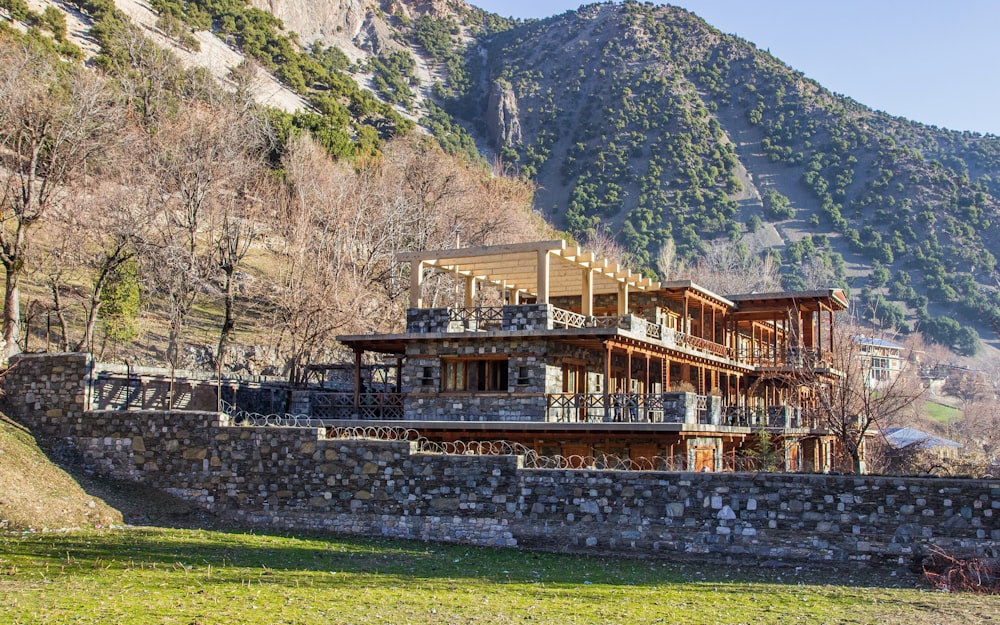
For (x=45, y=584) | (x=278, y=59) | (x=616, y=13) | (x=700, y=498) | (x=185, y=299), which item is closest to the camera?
(x=45, y=584)

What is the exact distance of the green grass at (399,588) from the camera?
11.2 m

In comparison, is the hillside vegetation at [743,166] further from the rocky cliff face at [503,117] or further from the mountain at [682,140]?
the rocky cliff face at [503,117]

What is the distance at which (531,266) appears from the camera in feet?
92.9

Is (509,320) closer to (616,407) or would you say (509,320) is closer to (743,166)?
(616,407)

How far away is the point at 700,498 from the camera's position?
1619 cm

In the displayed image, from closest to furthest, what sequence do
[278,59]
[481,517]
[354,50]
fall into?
1. [481,517]
2. [278,59]
3. [354,50]

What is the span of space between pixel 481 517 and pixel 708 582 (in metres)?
5.12

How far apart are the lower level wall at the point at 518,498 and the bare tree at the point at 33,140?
743 cm

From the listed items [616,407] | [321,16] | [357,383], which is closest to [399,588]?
[616,407]

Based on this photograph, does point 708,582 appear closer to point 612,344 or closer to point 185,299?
point 612,344

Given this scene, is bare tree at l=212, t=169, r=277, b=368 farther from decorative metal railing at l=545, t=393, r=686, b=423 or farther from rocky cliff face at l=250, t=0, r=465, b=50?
rocky cliff face at l=250, t=0, r=465, b=50

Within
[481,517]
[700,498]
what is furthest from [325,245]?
[700,498]

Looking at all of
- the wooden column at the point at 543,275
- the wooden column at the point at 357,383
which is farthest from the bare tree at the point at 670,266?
the wooden column at the point at 357,383

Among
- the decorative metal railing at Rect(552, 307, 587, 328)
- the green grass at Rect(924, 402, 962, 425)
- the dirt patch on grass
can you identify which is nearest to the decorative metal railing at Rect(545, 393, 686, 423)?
the decorative metal railing at Rect(552, 307, 587, 328)
